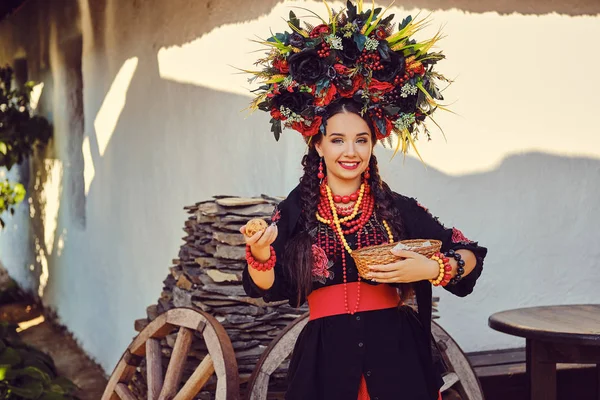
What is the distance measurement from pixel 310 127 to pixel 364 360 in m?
0.74

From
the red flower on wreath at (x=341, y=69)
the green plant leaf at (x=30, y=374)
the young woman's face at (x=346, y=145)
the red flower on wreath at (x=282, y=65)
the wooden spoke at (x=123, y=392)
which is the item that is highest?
the red flower on wreath at (x=282, y=65)

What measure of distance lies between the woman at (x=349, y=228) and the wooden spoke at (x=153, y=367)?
120cm

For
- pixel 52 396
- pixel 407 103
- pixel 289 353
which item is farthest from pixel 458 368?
pixel 52 396

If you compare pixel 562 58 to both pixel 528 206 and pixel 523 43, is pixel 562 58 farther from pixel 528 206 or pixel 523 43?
pixel 528 206

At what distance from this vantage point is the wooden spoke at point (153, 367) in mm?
3779

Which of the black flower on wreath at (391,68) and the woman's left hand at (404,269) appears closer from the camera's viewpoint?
the woman's left hand at (404,269)

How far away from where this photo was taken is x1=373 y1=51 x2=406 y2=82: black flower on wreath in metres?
2.67

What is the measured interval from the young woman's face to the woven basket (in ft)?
0.92

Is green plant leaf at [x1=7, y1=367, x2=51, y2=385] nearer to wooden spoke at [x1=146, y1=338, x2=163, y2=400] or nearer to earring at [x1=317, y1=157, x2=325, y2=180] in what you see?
wooden spoke at [x1=146, y1=338, x2=163, y2=400]

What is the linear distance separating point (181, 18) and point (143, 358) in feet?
7.94

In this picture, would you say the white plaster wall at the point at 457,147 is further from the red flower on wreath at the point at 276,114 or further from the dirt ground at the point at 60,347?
the red flower on wreath at the point at 276,114

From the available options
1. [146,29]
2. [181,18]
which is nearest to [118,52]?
[146,29]

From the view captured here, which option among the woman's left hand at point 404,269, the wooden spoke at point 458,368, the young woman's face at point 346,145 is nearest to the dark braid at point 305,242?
the young woman's face at point 346,145

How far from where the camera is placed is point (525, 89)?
15.1 feet
